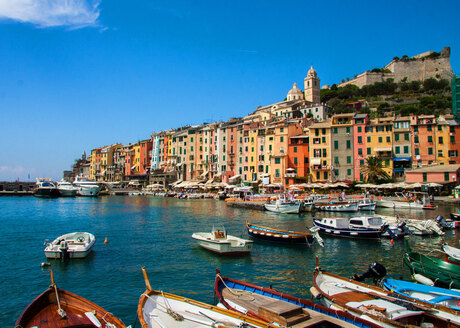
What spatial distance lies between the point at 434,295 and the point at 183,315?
8.75 meters

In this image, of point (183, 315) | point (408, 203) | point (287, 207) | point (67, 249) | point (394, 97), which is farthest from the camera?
point (394, 97)

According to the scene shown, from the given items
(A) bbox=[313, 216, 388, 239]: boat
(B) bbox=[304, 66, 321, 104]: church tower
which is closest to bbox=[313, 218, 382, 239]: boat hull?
(A) bbox=[313, 216, 388, 239]: boat

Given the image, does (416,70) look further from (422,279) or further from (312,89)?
(422,279)

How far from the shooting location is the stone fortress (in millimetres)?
107250

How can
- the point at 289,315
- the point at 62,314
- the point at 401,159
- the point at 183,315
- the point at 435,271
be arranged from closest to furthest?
the point at 289,315, the point at 62,314, the point at 183,315, the point at 435,271, the point at 401,159

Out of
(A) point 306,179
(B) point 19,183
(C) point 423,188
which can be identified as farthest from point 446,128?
(B) point 19,183

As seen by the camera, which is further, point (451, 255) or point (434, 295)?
point (451, 255)

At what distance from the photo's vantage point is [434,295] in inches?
475

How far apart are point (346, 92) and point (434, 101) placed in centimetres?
2591

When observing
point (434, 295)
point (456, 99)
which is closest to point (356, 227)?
point (434, 295)

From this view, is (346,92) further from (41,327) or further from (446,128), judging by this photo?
(41,327)

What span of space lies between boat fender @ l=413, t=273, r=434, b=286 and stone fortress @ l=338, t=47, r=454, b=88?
10571cm

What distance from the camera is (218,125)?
86.9 metres

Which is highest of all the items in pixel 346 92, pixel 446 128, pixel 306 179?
pixel 346 92
